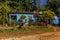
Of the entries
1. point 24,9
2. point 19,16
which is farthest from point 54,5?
point 19,16

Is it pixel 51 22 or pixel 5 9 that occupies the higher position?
pixel 5 9

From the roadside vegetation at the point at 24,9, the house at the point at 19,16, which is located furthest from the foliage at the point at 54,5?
the house at the point at 19,16

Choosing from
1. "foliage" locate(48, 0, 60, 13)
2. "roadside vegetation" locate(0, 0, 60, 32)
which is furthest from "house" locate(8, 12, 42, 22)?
"foliage" locate(48, 0, 60, 13)

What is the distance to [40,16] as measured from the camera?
1280 inches

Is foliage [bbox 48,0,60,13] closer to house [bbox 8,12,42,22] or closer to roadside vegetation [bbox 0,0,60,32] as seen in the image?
roadside vegetation [bbox 0,0,60,32]

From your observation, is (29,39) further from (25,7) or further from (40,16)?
(25,7)

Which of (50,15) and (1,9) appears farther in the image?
(50,15)

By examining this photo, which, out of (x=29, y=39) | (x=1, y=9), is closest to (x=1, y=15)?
(x=1, y=9)

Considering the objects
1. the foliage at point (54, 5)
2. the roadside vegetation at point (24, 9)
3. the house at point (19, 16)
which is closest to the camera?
the roadside vegetation at point (24, 9)

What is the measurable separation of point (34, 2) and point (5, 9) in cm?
2156

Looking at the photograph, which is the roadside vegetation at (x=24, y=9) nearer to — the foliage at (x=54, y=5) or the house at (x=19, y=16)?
the foliage at (x=54, y=5)

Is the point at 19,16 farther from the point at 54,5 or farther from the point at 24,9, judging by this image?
the point at 24,9

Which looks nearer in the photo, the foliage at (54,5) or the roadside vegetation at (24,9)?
the roadside vegetation at (24,9)

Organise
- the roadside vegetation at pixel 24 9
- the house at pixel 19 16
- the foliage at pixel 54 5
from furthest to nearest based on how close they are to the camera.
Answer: the foliage at pixel 54 5 < the house at pixel 19 16 < the roadside vegetation at pixel 24 9
